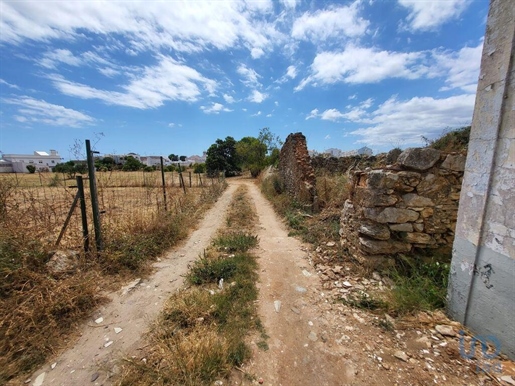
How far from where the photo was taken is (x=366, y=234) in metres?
3.65

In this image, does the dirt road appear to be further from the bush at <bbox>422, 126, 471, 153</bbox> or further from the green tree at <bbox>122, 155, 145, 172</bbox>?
the bush at <bbox>422, 126, 471, 153</bbox>

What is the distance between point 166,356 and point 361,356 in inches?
A: 77.7

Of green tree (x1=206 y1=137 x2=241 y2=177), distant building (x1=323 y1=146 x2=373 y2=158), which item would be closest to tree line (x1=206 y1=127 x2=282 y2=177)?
green tree (x1=206 y1=137 x2=241 y2=177)

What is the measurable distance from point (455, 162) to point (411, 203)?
0.84 meters

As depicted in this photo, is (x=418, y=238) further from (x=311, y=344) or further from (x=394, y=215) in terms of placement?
(x=311, y=344)

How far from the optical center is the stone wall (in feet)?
10.8

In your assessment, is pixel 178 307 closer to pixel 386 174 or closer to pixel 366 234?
pixel 366 234

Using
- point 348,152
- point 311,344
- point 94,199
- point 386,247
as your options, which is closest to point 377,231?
point 386,247

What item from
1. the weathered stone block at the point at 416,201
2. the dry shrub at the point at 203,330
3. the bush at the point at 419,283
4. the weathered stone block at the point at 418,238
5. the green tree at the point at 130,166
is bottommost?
the dry shrub at the point at 203,330

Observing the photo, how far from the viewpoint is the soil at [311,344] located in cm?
198

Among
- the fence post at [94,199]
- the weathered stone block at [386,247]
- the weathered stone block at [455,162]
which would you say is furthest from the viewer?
the fence post at [94,199]

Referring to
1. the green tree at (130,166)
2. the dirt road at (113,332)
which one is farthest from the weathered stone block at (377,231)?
the green tree at (130,166)

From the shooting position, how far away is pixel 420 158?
3301 mm

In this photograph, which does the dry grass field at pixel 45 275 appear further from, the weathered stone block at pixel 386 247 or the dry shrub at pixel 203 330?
the weathered stone block at pixel 386 247
